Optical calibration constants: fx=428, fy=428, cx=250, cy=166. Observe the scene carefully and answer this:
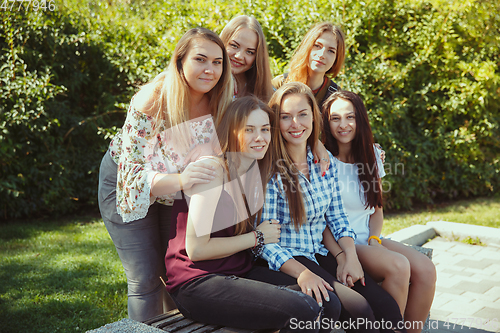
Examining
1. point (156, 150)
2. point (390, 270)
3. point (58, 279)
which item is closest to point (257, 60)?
point (156, 150)

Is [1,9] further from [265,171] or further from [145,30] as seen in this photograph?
[265,171]

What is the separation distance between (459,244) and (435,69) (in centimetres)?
250

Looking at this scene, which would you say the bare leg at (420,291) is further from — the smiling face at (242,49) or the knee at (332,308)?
the smiling face at (242,49)

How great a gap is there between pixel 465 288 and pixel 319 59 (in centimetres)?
231

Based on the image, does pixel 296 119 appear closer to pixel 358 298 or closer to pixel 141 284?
pixel 358 298

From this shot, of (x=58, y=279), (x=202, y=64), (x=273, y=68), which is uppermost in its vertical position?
(x=273, y=68)

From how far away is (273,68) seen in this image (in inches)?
200

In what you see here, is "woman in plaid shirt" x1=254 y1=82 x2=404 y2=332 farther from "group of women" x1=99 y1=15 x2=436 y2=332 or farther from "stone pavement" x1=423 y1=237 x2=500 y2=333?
"stone pavement" x1=423 y1=237 x2=500 y2=333

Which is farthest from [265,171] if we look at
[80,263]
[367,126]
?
[80,263]

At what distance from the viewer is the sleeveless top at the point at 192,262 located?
1.97 m

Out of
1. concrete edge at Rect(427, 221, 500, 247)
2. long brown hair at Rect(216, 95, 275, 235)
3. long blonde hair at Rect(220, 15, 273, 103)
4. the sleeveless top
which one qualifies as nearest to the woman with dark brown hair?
long blonde hair at Rect(220, 15, 273, 103)

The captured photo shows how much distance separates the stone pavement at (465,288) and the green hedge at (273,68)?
1.51m

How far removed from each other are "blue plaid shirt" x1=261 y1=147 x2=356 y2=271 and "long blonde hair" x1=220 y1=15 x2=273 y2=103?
0.52m

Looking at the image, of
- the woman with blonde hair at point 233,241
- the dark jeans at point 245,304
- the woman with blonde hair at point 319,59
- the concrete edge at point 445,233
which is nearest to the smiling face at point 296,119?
the woman with blonde hair at point 233,241
